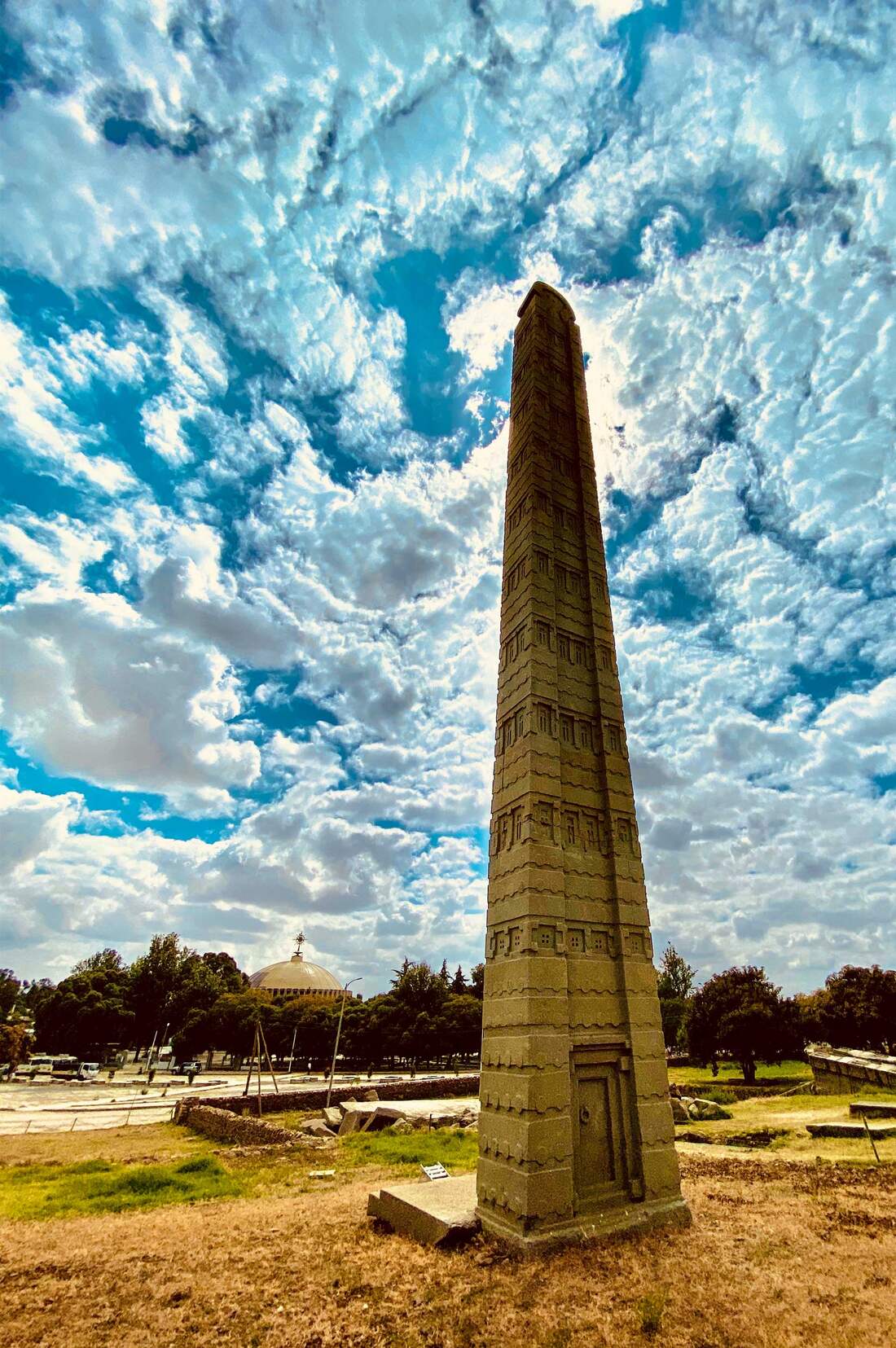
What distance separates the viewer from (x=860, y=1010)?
156 feet

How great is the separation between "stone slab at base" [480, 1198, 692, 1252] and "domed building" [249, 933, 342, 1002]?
95.2 metres

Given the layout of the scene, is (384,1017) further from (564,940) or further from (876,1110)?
(564,940)

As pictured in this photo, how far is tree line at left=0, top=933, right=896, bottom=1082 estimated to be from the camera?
46344 mm

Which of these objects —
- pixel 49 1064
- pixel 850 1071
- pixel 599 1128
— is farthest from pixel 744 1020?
pixel 49 1064

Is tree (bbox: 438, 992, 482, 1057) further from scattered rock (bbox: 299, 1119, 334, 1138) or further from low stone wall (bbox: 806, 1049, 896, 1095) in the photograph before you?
scattered rock (bbox: 299, 1119, 334, 1138)

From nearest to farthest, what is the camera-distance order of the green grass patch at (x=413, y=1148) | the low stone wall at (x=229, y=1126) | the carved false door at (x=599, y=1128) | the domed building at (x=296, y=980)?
the carved false door at (x=599, y=1128) < the green grass patch at (x=413, y=1148) < the low stone wall at (x=229, y=1126) < the domed building at (x=296, y=980)

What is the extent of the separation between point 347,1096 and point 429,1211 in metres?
29.8

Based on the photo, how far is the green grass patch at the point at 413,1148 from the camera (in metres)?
19.9

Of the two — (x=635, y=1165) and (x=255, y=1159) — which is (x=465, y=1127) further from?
(x=635, y=1165)

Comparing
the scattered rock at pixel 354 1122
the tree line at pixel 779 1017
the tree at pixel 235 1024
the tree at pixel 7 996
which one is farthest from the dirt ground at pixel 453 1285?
the tree at pixel 7 996

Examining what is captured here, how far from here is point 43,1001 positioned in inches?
2648

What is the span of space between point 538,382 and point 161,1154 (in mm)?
31547

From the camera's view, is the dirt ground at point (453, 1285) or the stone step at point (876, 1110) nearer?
the dirt ground at point (453, 1285)

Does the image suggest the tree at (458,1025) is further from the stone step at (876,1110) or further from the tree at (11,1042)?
the stone step at (876,1110)
